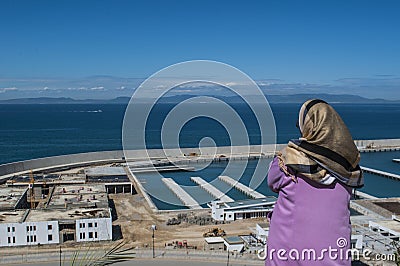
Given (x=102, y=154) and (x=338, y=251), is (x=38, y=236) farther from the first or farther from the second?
(x=102, y=154)

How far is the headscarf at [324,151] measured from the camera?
99cm

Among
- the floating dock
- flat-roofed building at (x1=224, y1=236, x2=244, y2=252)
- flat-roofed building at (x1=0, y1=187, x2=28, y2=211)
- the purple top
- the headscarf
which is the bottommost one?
the floating dock

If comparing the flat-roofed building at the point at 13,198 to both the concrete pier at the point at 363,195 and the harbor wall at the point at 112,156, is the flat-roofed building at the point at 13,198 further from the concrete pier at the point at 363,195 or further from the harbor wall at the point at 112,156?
the concrete pier at the point at 363,195

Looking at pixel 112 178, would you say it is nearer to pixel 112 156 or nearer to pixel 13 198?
pixel 13 198

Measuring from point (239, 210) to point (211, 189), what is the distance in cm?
310

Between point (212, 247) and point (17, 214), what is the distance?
3932 mm

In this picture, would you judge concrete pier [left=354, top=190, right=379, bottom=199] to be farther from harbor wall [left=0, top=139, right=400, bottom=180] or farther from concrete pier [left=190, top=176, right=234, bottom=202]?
concrete pier [left=190, top=176, right=234, bottom=202]

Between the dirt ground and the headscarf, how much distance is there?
694 cm

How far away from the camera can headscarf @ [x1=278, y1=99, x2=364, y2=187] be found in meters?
0.99

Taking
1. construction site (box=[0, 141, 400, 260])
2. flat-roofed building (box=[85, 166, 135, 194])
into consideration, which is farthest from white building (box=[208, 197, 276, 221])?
flat-roofed building (box=[85, 166, 135, 194])

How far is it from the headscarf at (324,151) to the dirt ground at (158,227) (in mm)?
6939

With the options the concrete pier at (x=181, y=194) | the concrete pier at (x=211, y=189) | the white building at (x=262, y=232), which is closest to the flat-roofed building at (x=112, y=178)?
the concrete pier at (x=181, y=194)

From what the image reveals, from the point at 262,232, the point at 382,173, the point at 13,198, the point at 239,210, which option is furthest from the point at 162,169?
the point at 262,232

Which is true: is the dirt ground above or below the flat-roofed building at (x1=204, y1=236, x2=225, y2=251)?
below
